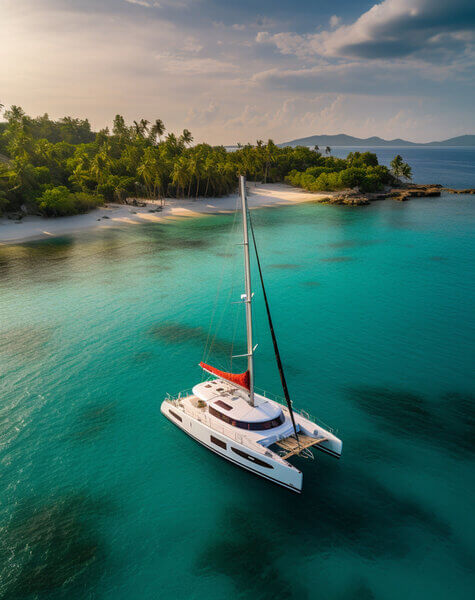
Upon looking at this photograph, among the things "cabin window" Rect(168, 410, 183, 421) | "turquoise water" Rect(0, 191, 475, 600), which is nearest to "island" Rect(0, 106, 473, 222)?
"turquoise water" Rect(0, 191, 475, 600)

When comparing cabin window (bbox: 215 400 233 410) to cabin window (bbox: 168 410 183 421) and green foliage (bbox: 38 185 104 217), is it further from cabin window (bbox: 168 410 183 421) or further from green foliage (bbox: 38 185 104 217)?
green foliage (bbox: 38 185 104 217)

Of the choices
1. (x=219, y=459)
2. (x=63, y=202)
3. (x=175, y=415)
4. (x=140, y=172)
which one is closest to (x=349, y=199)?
(x=140, y=172)

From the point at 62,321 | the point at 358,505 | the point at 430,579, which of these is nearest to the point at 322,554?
the point at 358,505

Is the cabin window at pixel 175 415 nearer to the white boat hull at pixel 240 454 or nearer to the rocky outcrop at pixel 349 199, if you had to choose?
the white boat hull at pixel 240 454

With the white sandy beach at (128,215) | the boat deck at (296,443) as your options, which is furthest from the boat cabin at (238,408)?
the white sandy beach at (128,215)

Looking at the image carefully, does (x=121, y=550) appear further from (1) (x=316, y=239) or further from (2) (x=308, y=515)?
(1) (x=316, y=239)

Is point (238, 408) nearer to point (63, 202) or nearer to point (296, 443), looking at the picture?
point (296, 443)
